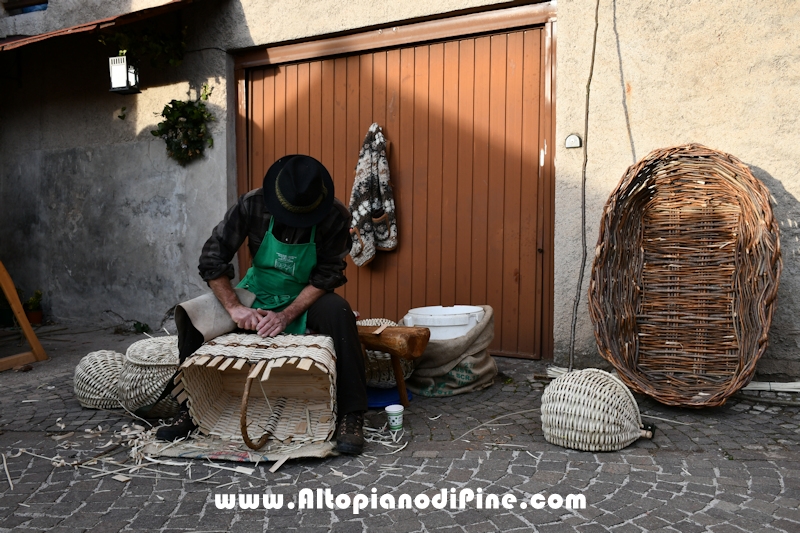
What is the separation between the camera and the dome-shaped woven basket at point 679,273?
371cm

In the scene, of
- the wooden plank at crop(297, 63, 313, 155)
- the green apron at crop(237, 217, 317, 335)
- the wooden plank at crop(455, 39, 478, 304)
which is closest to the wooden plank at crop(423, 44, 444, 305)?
the wooden plank at crop(455, 39, 478, 304)

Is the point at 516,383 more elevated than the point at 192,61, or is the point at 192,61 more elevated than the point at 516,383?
the point at 192,61

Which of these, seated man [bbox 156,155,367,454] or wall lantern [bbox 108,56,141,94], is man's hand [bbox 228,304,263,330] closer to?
seated man [bbox 156,155,367,454]

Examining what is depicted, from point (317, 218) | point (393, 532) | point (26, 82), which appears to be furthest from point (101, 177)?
point (393, 532)

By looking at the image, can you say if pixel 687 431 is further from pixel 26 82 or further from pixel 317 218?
pixel 26 82

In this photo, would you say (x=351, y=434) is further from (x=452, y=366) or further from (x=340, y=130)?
(x=340, y=130)

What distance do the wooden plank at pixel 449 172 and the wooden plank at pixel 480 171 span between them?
15 centimetres

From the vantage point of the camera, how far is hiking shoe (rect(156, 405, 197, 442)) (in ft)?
10.2

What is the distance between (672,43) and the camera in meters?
4.13

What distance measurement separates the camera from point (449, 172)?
16.4ft

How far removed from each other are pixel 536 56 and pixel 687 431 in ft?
8.97

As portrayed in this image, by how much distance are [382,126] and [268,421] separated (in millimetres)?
2866

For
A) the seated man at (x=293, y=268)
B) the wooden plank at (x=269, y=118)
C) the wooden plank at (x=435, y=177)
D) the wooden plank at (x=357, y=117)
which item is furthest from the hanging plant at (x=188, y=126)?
the seated man at (x=293, y=268)

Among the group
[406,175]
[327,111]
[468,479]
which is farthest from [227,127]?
[468,479]
